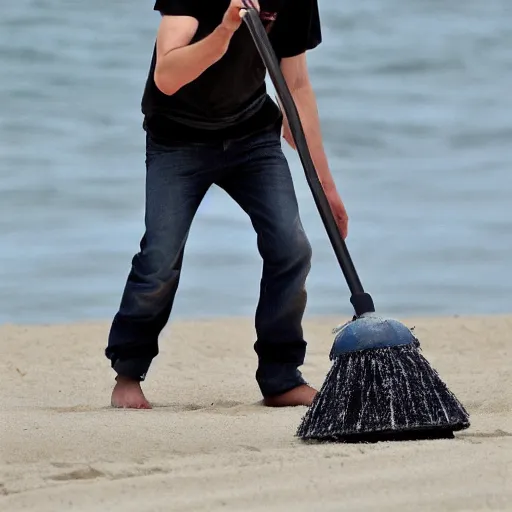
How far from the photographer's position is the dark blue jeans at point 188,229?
3.89 metres

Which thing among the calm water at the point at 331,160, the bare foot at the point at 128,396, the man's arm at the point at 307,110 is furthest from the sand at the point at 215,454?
the calm water at the point at 331,160

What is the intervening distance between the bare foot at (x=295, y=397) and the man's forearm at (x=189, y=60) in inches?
40.0

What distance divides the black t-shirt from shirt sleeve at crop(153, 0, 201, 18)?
20mm

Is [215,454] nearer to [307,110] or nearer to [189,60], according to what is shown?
[189,60]

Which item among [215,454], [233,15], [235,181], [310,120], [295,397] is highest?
[233,15]

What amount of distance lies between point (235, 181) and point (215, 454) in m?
1.25

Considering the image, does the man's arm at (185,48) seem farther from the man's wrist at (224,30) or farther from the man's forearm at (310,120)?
the man's forearm at (310,120)

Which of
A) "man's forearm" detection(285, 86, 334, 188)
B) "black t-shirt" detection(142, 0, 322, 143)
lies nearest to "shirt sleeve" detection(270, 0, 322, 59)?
"black t-shirt" detection(142, 0, 322, 143)

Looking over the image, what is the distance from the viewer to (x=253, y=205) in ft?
13.0

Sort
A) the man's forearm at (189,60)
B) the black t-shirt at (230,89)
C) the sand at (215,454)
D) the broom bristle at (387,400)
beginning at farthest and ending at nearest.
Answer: the black t-shirt at (230,89) < the man's forearm at (189,60) < the broom bristle at (387,400) < the sand at (215,454)

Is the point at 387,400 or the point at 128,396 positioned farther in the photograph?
the point at 128,396

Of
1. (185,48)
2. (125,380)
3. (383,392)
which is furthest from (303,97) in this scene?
(383,392)

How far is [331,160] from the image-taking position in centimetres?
1084

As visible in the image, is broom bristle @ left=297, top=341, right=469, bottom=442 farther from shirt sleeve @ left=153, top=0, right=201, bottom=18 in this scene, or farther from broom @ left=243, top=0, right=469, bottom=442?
shirt sleeve @ left=153, top=0, right=201, bottom=18
